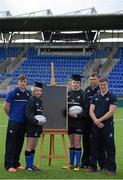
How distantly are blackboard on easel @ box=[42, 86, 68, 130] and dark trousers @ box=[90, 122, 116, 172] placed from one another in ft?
2.34

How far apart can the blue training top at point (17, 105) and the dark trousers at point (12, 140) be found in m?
0.12

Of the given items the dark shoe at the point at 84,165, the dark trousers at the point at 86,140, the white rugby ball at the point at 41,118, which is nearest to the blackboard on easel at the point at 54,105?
the white rugby ball at the point at 41,118

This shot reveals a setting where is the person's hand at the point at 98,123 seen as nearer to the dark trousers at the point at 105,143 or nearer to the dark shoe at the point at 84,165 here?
the dark trousers at the point at 105,143

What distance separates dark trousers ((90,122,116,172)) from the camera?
1016 cm

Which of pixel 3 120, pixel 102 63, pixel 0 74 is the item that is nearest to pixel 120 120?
pixel 3 120

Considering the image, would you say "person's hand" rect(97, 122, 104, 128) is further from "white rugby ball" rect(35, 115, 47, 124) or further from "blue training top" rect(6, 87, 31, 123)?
"blue training top" rect(6, 87, 31, 123)

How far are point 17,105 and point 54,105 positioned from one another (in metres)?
0.76

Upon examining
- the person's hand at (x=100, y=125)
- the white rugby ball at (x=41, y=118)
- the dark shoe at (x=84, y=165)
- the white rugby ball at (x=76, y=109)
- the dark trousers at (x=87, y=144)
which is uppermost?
the white rugby ball at (x=76, y=109)

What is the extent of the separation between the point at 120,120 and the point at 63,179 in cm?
1468

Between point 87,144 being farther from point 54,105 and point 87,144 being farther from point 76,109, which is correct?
point 54,105

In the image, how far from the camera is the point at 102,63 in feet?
136

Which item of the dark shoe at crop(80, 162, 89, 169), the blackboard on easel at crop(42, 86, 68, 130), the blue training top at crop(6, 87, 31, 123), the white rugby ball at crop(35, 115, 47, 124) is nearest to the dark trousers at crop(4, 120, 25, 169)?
the blue training top at crop(6, 87, 31, 123)

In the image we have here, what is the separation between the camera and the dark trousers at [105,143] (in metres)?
10.2

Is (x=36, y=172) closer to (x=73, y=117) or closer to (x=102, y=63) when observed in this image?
(x=73, y=117)
